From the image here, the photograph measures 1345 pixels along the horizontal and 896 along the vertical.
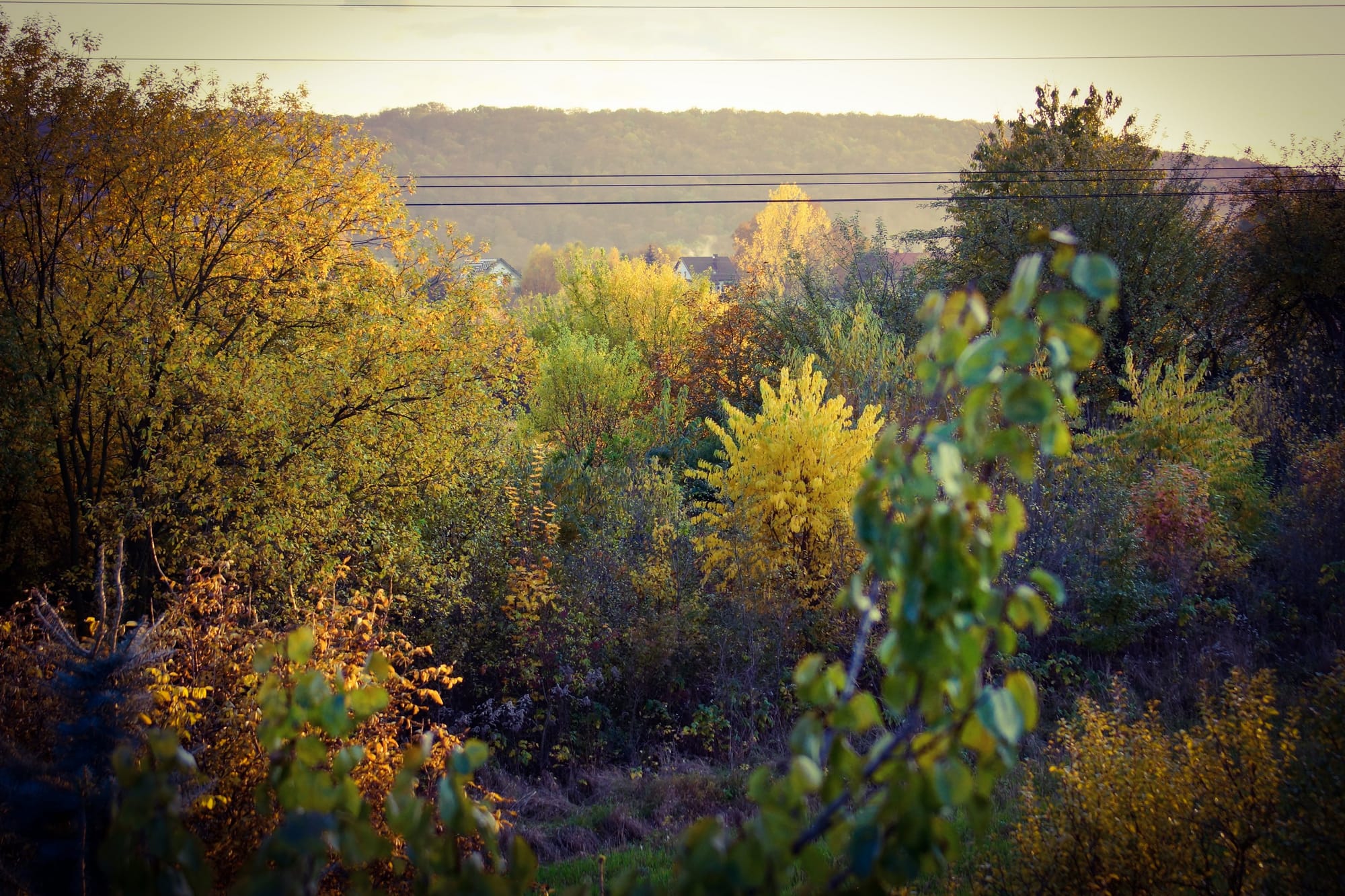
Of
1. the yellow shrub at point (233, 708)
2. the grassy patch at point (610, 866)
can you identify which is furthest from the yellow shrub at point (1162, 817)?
the yellow shrub at point (233, 708)

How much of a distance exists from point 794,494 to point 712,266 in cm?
6680

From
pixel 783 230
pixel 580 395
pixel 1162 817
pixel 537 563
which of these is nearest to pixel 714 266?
pixel 783 230

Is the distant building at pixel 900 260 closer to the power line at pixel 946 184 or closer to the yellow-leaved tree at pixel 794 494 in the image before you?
the power line at pixel 946 184

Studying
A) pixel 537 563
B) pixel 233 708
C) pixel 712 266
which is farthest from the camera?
pixel 712 266

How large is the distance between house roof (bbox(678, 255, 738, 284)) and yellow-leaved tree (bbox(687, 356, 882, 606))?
54751 mm

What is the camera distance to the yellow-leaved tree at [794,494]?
33.8 feet

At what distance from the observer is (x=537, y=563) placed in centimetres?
1154

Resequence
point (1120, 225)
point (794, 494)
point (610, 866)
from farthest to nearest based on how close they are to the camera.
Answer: point (1120, 225) < point (794, 494) < point (610, 866)

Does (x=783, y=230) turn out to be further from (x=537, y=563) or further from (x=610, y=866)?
(x=610, y=866)

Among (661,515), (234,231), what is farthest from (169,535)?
(661,515)

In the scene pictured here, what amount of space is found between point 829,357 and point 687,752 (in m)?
9.49

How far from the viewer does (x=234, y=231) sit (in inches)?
435

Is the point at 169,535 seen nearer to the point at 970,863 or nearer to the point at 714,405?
the point at 970,863

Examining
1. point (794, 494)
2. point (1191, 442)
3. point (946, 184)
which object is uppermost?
point (946, 184)
